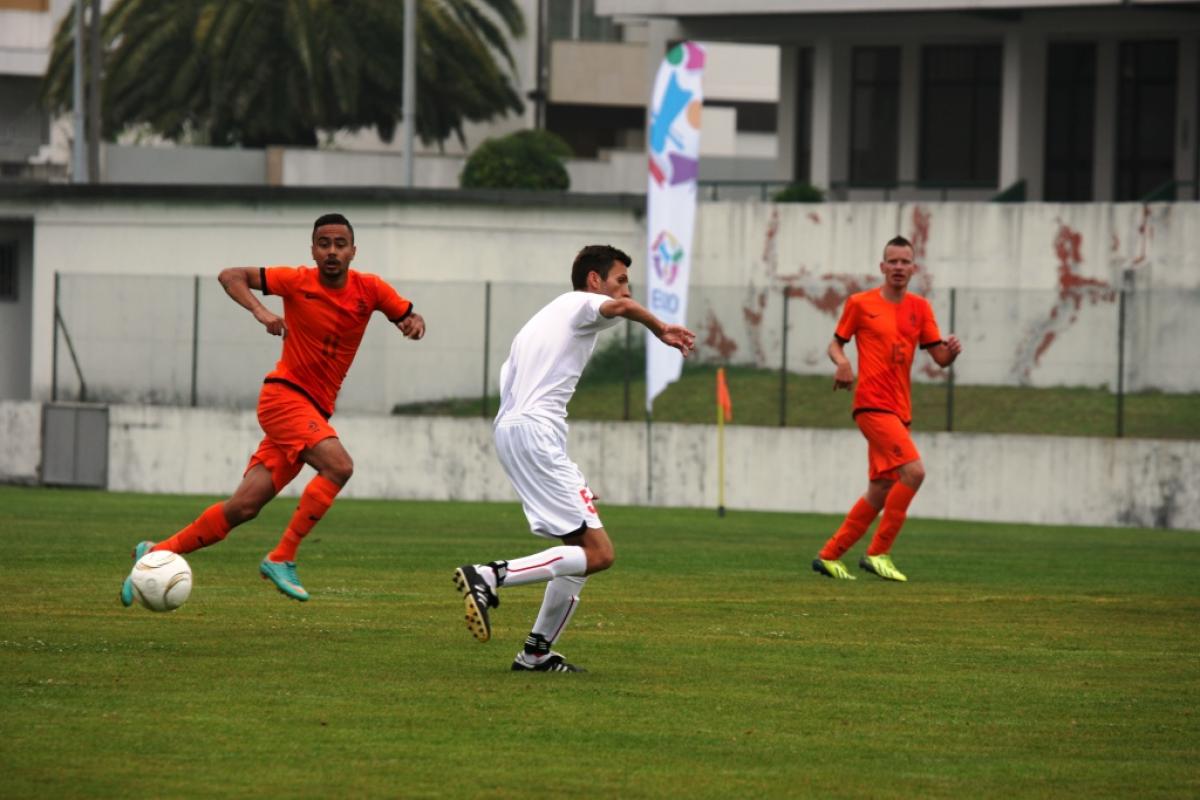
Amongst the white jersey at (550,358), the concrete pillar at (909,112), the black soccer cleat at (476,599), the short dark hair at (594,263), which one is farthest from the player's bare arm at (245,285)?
the concrete pillar at (909,112)

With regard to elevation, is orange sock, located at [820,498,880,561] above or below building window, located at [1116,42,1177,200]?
below

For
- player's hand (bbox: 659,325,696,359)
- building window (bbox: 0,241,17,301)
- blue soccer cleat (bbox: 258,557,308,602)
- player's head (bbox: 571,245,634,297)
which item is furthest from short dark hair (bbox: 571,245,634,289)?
building window (bbox: 0,241,17,301)

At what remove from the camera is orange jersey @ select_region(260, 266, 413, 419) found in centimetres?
1253

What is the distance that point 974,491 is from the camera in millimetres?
26969

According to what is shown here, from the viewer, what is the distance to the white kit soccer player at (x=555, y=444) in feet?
33.6

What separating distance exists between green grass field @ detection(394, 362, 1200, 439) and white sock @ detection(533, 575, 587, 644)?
58.2 ft

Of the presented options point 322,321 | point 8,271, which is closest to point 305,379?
point 322,321

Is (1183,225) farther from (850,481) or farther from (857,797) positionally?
(857,797)

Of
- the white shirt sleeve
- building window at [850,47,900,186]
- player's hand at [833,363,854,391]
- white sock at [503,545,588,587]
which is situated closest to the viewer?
white sock at [503,545,588,587]

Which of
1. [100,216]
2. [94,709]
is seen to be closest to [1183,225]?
[100,216]

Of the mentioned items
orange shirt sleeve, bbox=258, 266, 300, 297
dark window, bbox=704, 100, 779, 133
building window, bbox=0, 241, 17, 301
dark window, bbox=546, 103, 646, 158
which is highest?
dark window, bbox=704, 100, 779, 133

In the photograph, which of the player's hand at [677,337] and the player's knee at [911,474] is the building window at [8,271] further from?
the player's hand at [677,337]

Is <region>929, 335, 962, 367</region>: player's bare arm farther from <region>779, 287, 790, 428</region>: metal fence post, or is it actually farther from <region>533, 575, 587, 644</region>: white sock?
<region>779, 287, 790, 428</region>: metal fence post

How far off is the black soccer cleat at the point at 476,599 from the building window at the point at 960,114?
33062 millimetres
